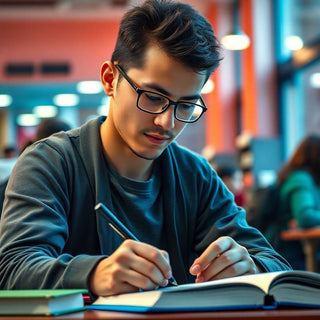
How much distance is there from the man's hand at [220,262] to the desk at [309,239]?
2926 millimetres

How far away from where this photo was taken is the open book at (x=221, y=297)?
93 cm

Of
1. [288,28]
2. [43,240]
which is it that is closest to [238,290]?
[43,240]

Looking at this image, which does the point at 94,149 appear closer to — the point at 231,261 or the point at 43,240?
the point at 43,240

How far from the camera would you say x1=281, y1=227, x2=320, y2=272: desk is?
4096mm

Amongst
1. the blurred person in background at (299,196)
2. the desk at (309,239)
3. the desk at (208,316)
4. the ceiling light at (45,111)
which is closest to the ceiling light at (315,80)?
the blurred person in background at (299,196)

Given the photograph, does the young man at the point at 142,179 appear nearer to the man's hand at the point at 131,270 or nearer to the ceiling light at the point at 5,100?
the man's hand at the point at 131,270

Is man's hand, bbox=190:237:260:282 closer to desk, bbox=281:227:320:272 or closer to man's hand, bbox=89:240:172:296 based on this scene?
man's hand, bbox=89:240:172:296

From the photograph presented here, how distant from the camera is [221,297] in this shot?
0.96 m

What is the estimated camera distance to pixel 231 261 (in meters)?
1.22

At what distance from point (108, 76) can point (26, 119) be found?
44.6ft

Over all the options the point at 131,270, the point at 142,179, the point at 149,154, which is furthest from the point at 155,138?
the point at 131,270

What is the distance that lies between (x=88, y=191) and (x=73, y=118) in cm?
1296

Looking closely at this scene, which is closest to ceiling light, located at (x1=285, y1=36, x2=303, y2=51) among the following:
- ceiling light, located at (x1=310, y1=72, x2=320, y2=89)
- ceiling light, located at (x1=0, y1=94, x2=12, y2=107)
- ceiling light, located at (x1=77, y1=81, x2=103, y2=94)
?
ceiling light, located at (x1=310, y1=72, x2=320, y2=89)

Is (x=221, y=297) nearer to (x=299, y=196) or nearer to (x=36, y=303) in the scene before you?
(x=36, y=303)
